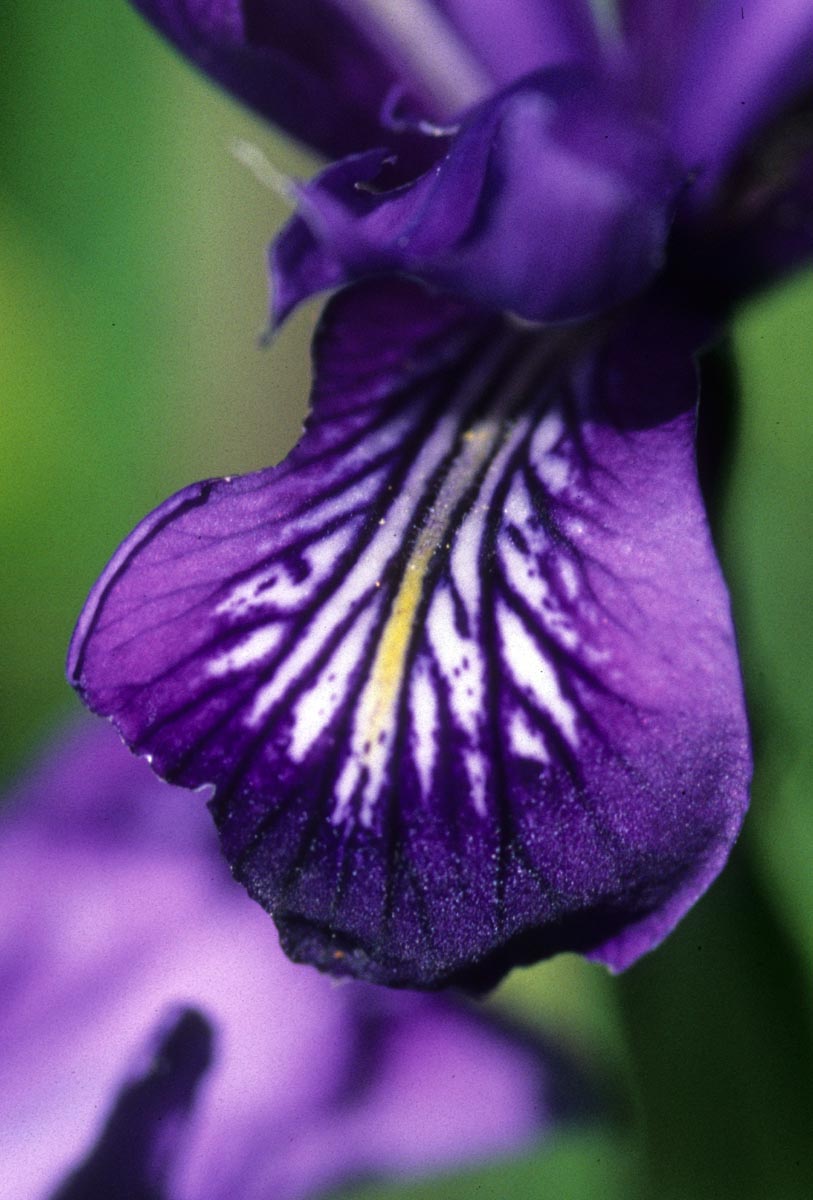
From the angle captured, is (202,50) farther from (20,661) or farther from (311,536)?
(20,661)

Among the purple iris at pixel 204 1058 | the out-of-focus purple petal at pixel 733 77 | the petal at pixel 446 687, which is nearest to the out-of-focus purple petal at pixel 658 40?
the out-of-focus purple petal at pixel 733 77

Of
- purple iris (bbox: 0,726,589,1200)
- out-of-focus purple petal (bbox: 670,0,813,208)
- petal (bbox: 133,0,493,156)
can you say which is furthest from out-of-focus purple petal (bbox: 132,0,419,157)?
purple iris (bbox: 0,726,589,1200)

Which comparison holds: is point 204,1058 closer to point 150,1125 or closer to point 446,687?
point 150,1125

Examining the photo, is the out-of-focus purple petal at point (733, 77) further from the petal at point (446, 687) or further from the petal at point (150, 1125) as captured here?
the petal at point (150, 1125)

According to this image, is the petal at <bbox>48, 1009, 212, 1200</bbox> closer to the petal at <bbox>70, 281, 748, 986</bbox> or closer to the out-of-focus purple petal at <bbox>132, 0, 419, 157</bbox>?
the petal at <bbox>70, 281, 748, 986</bbox>

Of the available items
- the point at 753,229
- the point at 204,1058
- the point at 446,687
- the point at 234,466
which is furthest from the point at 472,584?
the point at 234,466

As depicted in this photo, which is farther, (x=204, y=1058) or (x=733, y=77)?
(x=204, y=1058)

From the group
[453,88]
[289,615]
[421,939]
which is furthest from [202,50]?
[421,939]

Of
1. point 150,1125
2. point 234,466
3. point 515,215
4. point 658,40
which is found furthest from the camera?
point 234,466
